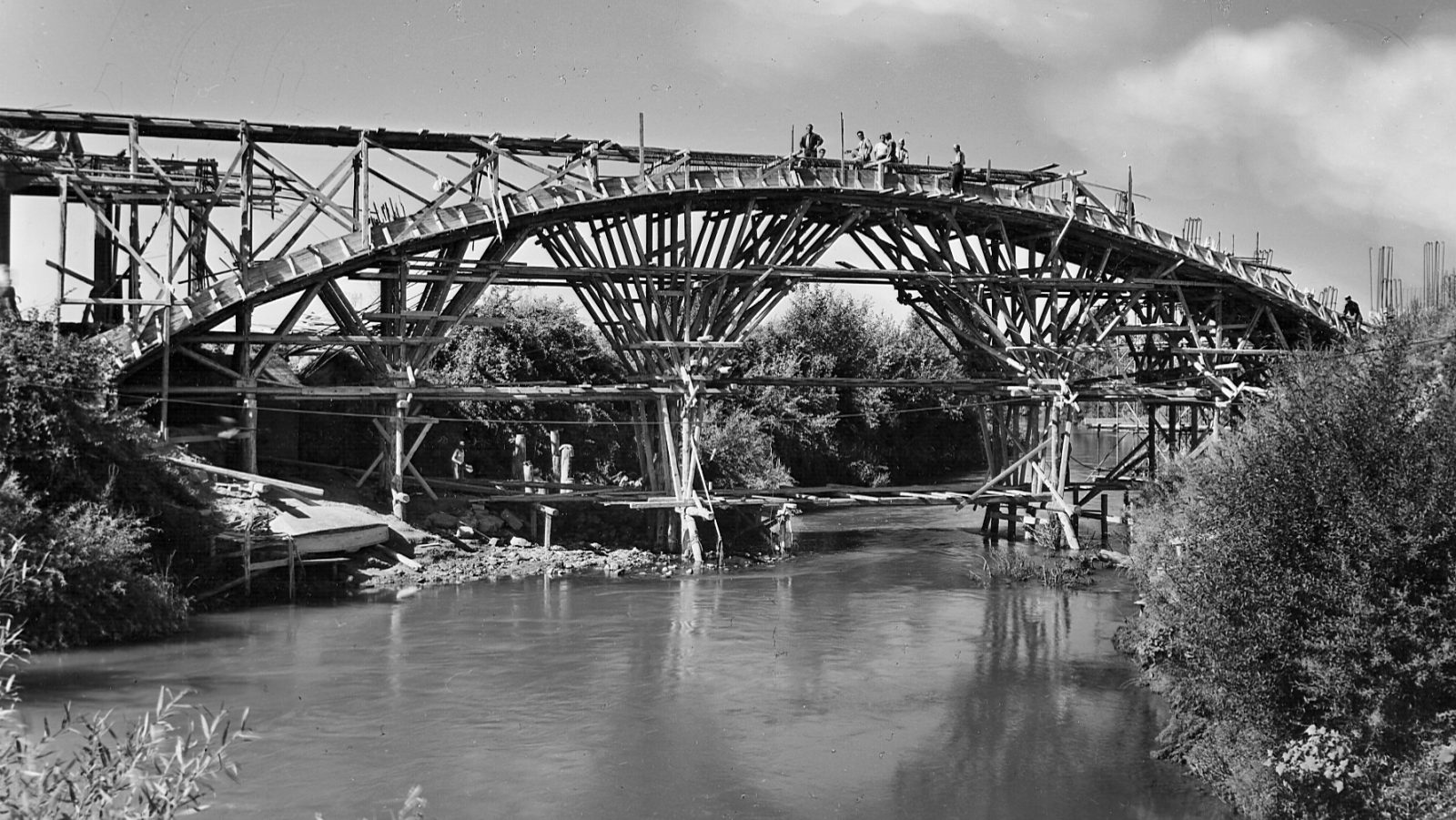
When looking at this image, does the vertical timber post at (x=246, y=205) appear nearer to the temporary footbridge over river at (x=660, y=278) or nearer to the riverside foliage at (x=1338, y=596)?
the temporary footbridge over river at (x=660, y=278)

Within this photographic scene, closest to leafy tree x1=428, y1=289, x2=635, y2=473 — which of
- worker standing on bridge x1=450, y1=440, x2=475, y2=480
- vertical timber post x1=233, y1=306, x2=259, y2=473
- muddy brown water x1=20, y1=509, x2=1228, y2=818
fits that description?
worker standing on bridge x1=450, y1=440, x2=475, y2=480

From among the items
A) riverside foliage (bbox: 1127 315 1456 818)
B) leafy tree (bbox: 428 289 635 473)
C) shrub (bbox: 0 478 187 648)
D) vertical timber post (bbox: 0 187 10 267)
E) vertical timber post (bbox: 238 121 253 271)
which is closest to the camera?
riverside foliage (bbox: 1127 315 1456 818)

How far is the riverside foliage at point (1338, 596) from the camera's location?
10.8 metres

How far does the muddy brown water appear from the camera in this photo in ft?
41.0

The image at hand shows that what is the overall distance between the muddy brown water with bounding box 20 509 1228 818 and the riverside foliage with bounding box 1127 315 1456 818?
5.37ft

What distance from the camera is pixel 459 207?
24.8 meters

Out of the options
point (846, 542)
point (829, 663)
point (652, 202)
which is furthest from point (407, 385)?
point (846, 542)

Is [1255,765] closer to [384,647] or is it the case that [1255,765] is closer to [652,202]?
[384,647]

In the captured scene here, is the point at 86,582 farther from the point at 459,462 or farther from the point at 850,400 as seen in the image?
the point at 850,400

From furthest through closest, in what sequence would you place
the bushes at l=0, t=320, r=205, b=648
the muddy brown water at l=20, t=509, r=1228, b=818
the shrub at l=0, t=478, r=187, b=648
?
the bushes at l=0, t=320, r=205, b=648, the shrub at l=0, t=478, r=187, b=648, the muddy brown water at l=20, t=509, r=1228, b=818

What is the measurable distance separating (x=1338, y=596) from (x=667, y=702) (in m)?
8.39

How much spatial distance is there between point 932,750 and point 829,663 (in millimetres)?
4217

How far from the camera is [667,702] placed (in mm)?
16016

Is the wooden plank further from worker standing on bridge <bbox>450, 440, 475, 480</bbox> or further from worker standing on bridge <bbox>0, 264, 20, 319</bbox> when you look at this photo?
worker standing on bridge <bbox>450, 440, 475, 480</bbox>
